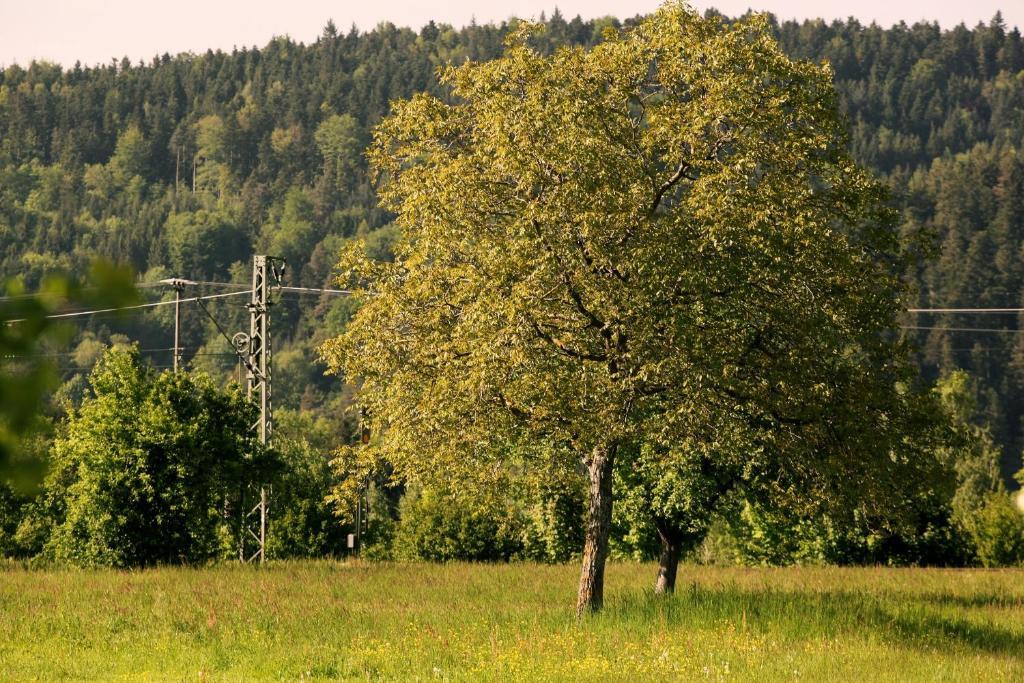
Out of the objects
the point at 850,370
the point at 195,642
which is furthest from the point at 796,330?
the point at 195,642

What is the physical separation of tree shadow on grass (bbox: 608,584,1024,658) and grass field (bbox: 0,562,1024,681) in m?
0.05

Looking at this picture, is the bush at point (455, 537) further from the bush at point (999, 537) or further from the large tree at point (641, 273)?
the large tree at point (641, 273)

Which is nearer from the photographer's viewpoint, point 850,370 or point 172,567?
point 850,370

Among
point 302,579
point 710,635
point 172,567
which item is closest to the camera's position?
point 710,635

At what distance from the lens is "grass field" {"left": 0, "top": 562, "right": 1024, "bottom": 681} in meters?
16.3

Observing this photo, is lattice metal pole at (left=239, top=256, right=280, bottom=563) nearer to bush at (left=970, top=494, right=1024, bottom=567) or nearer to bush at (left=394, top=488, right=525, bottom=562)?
bush at (left=394, top=488, right=525, bottom=562)

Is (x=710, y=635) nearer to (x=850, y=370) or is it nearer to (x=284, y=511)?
(x=850, y=370)

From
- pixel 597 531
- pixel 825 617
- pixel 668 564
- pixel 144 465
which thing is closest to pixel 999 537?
pixel 668 564

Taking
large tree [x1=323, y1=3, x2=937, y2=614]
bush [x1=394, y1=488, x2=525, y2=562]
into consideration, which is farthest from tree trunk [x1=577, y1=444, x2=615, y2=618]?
bush [x1=394, y1=488, x2=525, y2=562]

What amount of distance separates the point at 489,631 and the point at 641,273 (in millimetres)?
→ 5928

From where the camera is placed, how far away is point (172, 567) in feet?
101

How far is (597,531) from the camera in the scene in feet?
69.8

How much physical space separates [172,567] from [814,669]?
19.3 meters

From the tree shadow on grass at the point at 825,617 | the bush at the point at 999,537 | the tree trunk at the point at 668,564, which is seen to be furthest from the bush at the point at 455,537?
the tree shadow on grass at the point at 825,617
